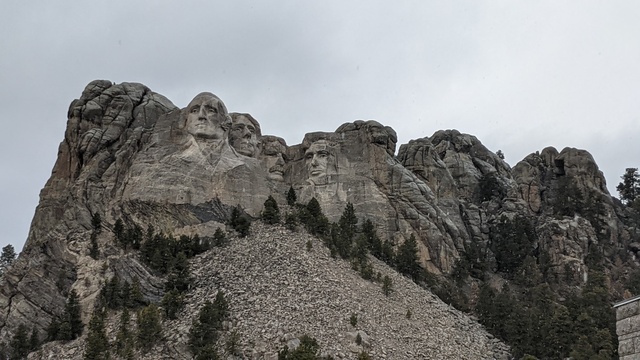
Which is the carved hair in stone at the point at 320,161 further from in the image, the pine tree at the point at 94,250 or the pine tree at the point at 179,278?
the pine tree at the point at 94,250

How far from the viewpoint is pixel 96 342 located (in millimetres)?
38531

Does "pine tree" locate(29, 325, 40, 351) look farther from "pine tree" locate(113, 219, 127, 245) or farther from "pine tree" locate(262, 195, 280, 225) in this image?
"pine tree" locate(262, 195, 280, 225)

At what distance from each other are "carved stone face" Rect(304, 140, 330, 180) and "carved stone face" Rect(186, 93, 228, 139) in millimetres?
6615

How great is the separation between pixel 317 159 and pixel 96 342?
22735 millimetres

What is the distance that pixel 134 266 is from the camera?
149 feet

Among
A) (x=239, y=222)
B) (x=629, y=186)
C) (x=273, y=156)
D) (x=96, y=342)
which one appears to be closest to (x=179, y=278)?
(x=96, y=342)

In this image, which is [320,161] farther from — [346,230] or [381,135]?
[346,230]

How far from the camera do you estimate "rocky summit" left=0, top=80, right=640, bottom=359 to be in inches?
1690

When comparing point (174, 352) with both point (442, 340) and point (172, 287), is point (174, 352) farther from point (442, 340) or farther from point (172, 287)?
point (442, 340)

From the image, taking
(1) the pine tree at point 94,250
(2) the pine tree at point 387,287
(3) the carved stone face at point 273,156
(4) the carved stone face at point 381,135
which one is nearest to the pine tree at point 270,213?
(3) the carved stone face at point 273,156

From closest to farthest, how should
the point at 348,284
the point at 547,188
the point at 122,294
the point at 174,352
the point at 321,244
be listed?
the point at 174,352 → the point at 122,294 → the point at 348,284 → the point at 321,244 → the point at 547,188

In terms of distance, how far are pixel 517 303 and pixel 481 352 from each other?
7.78 meters

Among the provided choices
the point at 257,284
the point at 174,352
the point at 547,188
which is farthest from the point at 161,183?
the point at 547,188

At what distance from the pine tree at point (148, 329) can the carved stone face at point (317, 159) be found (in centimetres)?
1915
